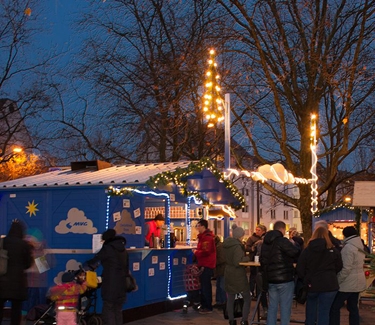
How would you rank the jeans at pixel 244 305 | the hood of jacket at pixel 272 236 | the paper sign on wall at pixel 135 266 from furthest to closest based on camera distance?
the paper sign on wall at pixel 135 266 → the jeans at pixel 244 305 → the hood of jacket at pixel 272 236

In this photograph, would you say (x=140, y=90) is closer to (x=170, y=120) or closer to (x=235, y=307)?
(x=170, y=120)

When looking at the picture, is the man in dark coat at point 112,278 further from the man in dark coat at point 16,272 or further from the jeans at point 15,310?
the jeans at point 15,310

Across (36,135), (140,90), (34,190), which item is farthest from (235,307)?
(36,135)

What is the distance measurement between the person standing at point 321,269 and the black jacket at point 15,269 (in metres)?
3.82

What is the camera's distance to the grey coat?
1148 cm

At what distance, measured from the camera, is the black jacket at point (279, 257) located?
31.7ft

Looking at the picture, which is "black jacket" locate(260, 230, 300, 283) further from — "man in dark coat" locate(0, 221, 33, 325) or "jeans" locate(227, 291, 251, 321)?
"man in dark coat" locate(0, 221, 33, 325)

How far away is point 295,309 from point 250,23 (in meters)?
11.3

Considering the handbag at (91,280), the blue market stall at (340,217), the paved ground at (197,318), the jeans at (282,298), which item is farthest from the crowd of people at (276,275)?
the blue market stall at (340,217)

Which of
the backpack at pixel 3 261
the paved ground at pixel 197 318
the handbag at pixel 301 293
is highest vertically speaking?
the backpack at pixel 3 261

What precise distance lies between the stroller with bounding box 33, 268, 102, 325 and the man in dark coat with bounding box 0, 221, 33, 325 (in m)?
1.32

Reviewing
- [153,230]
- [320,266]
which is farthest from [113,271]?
[153,230]

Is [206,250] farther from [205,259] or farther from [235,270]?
[235,270]

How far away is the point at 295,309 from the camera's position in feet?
46.4
